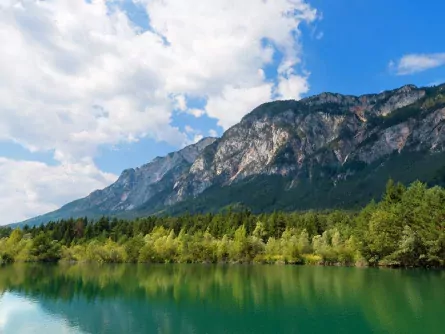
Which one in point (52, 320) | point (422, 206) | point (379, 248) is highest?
point (422, 206)

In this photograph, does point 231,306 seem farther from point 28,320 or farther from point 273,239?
point 273,239

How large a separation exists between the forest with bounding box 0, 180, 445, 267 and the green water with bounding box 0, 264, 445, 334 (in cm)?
2177

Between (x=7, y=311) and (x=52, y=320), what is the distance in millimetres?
10193

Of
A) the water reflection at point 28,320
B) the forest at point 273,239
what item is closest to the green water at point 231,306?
the water reflection at point 28,320

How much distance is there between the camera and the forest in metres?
93.9

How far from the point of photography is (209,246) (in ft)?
429

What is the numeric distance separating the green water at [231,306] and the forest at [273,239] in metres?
21.8

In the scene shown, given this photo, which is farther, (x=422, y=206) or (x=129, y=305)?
(x=422, y=206)

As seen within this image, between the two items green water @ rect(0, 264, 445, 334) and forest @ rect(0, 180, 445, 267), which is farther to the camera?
forest @ rect(0, 180, 445, 267)

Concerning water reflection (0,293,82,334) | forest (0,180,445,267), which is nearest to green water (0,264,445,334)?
water reflection (0,293,82,334)

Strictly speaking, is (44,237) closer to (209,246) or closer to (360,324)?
(209,246)

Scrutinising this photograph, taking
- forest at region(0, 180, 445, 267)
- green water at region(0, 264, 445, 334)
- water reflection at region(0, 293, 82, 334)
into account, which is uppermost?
forest at region(0, 180, 445, 267)

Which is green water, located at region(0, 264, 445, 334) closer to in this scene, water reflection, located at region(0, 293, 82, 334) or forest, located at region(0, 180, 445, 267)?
water reflection, located at region(0, 293, 82, 334)

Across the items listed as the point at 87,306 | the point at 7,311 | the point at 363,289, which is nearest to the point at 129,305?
the point at 87,306
